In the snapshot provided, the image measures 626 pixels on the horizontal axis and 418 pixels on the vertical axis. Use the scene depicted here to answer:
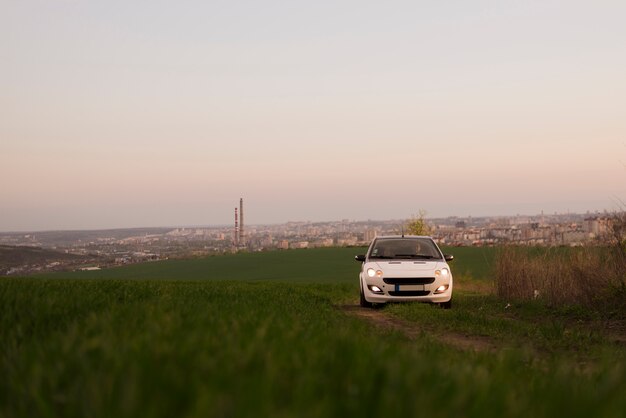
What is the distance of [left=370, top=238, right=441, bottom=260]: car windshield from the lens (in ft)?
59.8

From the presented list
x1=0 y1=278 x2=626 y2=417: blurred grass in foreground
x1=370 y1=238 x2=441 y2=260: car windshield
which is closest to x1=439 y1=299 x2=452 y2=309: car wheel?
x1=370 y1=238 x2=441 y2=260: car windshield

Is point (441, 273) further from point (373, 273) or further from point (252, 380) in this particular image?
point (252, 380)

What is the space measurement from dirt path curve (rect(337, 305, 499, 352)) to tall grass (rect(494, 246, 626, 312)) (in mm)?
5205

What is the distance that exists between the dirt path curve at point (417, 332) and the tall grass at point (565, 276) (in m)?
5.21

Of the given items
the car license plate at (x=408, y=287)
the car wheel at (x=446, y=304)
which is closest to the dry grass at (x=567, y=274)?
the car wheel at (x=446, y=304)

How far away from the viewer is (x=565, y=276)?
17.9m

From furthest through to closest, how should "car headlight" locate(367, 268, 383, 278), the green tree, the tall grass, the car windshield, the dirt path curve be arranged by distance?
the green tree, the car windshield, "car headlight" locate(367, 268, 383, 278), the tall grass, the dirt path curve

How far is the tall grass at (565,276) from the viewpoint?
15.4 meters

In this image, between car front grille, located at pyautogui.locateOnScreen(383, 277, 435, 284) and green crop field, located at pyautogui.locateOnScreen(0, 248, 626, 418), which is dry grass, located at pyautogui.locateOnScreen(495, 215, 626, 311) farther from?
green crop field, located at pyautogui.locateOnScreen(0, 248, 626, 418)

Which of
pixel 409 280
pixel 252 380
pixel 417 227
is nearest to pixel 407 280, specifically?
pixel 409 280

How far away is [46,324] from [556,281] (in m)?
15.5

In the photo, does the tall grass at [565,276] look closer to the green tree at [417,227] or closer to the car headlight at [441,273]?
the car headlight at [441,273]

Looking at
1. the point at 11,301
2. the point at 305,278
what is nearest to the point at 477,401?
the point at 11,301

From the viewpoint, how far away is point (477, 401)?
115 inches
